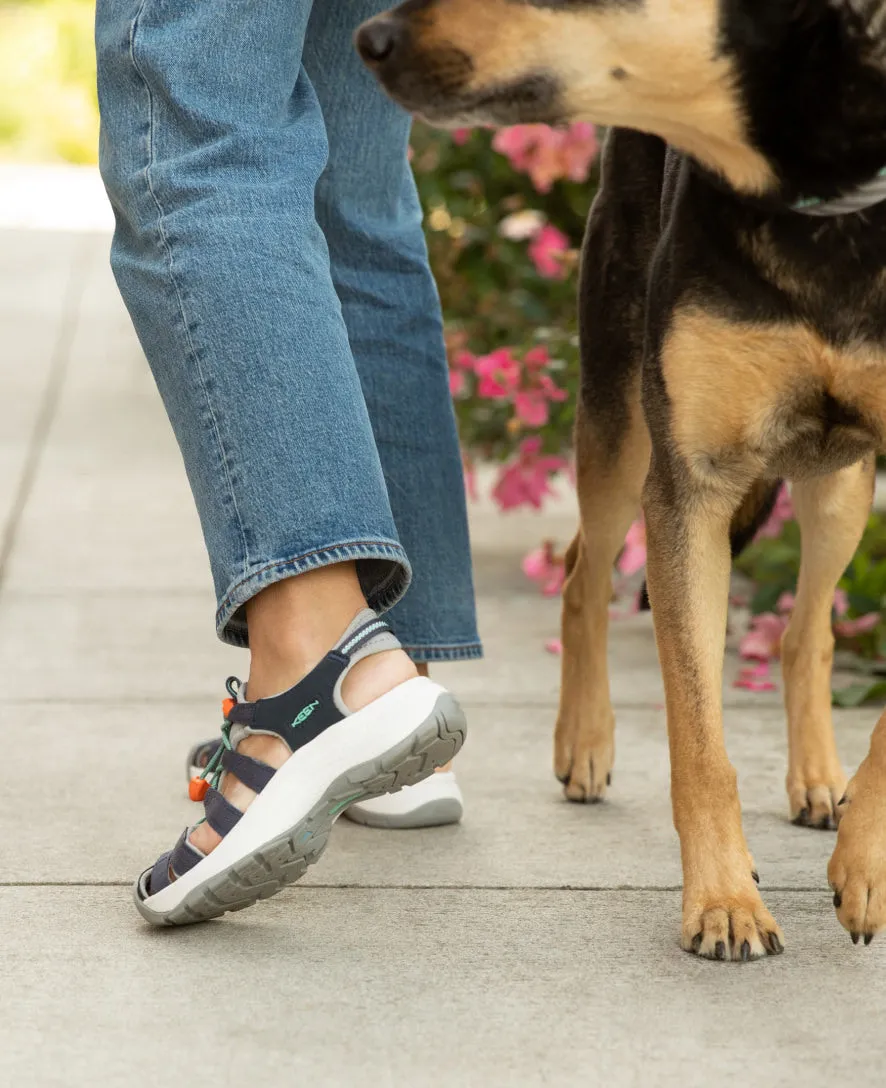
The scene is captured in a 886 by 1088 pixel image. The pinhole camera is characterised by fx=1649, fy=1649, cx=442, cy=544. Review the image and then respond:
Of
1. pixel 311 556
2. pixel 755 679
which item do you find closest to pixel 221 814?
pixel 311 556

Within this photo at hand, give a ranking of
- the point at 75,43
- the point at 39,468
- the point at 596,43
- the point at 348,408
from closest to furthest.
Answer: the point at 596,43
the point at 348,408
the point at 39,468
the point at 75,43

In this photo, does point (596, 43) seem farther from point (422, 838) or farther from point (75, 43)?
point (75, 43)

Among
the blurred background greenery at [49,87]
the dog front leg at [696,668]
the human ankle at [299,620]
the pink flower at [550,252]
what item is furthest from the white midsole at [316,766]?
the blurred background greenery at [49,87]

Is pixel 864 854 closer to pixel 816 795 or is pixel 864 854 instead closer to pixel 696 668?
pixel 696 668

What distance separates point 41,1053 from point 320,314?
1.16 metres

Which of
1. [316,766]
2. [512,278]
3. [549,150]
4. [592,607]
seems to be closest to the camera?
[316,766]

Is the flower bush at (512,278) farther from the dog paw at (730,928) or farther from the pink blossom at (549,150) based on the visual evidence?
the dog paw at (730,928)

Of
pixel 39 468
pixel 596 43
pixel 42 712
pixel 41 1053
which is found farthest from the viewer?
pixel 39 468

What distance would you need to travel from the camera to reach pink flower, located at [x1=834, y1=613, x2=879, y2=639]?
14.4 feet

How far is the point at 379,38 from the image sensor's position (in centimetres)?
235

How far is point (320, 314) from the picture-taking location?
258 centimetres

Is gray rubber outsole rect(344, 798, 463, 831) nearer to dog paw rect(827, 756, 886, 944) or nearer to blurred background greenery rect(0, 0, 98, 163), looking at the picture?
dog paw rect(827, 756, 886, 944)

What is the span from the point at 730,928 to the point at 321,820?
66 cm

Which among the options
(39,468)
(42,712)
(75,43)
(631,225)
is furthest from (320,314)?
(75,43)
